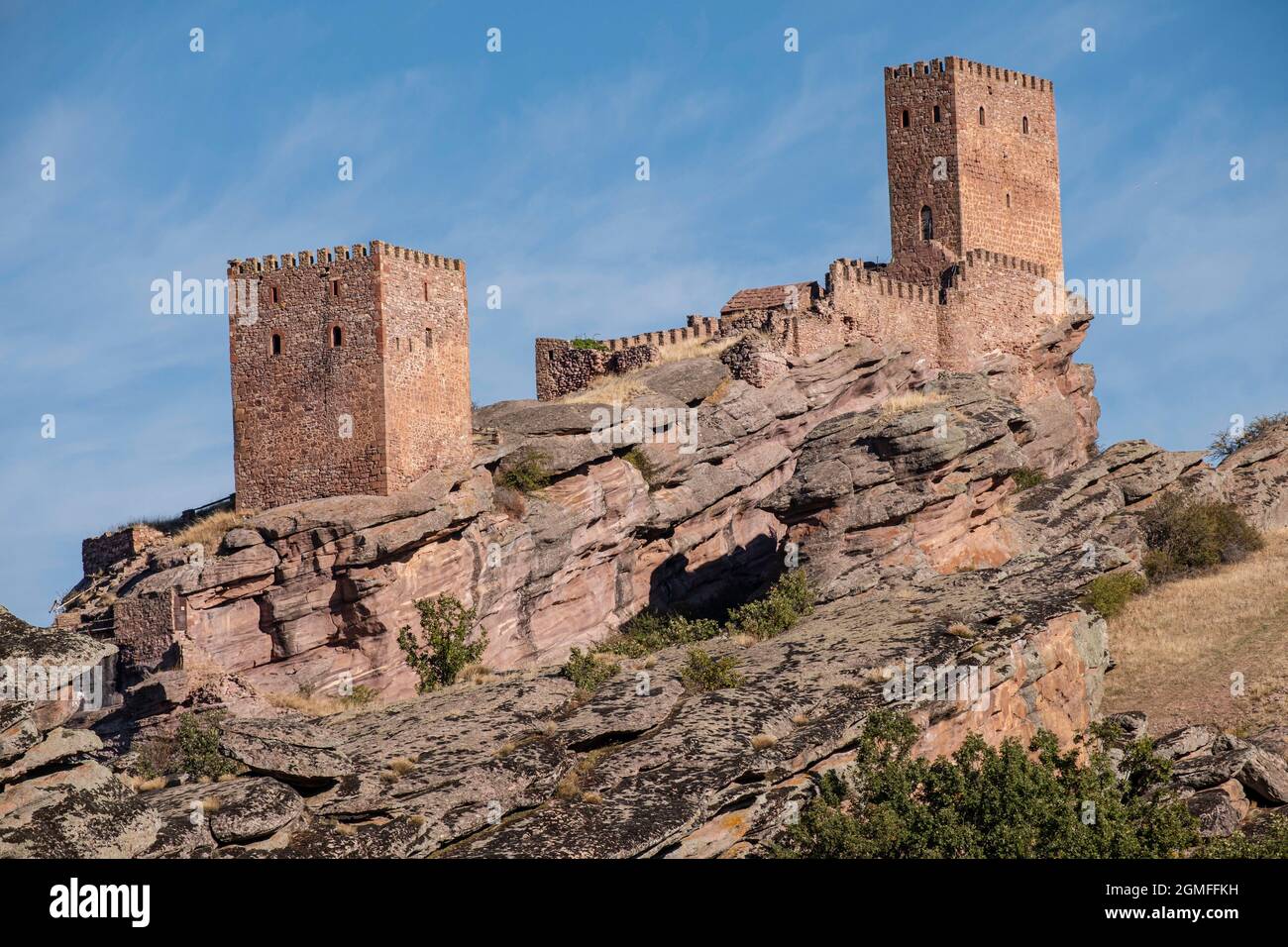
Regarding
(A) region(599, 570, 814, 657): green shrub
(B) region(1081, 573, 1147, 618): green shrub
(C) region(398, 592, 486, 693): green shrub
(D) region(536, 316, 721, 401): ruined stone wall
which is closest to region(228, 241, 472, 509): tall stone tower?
(C) region(398, 592, 486, 693): green shrub

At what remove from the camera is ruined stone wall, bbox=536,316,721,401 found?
50.6 metres

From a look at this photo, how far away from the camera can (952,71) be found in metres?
55.0

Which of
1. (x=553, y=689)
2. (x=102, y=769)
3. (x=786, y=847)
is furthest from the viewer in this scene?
(x=553, y=689)

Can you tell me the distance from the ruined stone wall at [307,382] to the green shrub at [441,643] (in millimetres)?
3134

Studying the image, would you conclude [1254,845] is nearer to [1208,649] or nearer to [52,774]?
[1208,649]

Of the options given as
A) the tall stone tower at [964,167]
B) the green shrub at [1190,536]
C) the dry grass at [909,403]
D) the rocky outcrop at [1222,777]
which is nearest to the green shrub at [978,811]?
the rocky outcrop at [1222,777]

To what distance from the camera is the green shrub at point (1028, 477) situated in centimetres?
4850

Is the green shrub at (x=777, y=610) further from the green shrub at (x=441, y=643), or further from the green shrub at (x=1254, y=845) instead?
the green shrub at (x=1254, y=845)

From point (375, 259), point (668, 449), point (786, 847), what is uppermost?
point (375, 259)

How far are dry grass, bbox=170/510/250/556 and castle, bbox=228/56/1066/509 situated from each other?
581 mm
